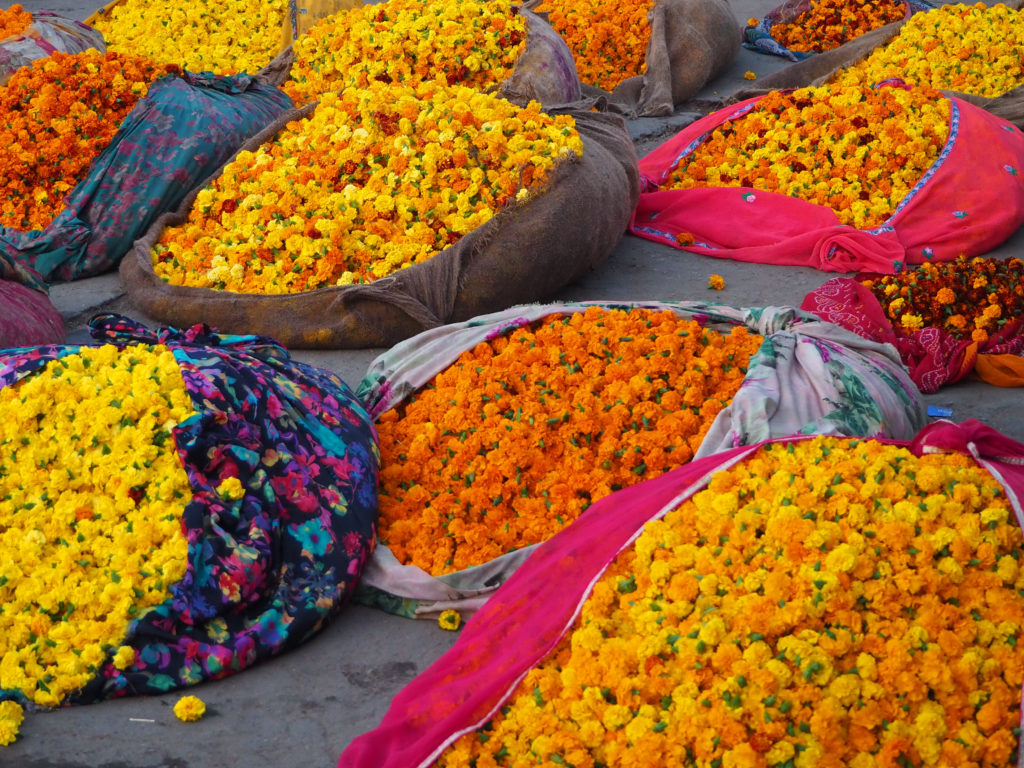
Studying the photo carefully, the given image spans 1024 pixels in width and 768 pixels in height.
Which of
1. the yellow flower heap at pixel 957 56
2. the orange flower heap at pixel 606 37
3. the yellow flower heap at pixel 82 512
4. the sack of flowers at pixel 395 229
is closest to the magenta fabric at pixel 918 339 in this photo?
the sack of flowers at pixel 395 229

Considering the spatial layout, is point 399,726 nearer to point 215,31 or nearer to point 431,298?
point 431,298

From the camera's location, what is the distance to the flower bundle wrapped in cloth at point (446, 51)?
15.9 ft

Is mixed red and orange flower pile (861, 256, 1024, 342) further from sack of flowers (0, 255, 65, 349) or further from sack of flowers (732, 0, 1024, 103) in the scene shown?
sack of flowers (0, 255, 65, 349)

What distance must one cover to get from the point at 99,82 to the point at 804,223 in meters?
3.08

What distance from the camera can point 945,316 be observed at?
3607mm

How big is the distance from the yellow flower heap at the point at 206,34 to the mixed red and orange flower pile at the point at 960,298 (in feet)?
14.3

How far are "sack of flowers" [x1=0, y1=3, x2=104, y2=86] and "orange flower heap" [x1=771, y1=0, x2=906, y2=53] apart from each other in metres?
4.73

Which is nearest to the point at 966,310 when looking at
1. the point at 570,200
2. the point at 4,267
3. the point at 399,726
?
the point at 570,200

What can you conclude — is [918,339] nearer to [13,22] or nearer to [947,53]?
[947,53]

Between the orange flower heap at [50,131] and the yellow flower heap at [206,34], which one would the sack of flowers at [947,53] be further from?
the orange flower heap at [50,131]

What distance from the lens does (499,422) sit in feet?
9.48

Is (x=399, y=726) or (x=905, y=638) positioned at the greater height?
(x=905, y=638)

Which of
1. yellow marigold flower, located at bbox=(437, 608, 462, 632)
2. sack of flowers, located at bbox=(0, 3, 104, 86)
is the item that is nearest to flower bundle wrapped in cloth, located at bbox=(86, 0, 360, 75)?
sack of flowers, located at bbox=(0, 3, 104, 86)

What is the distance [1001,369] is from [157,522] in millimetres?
2576
